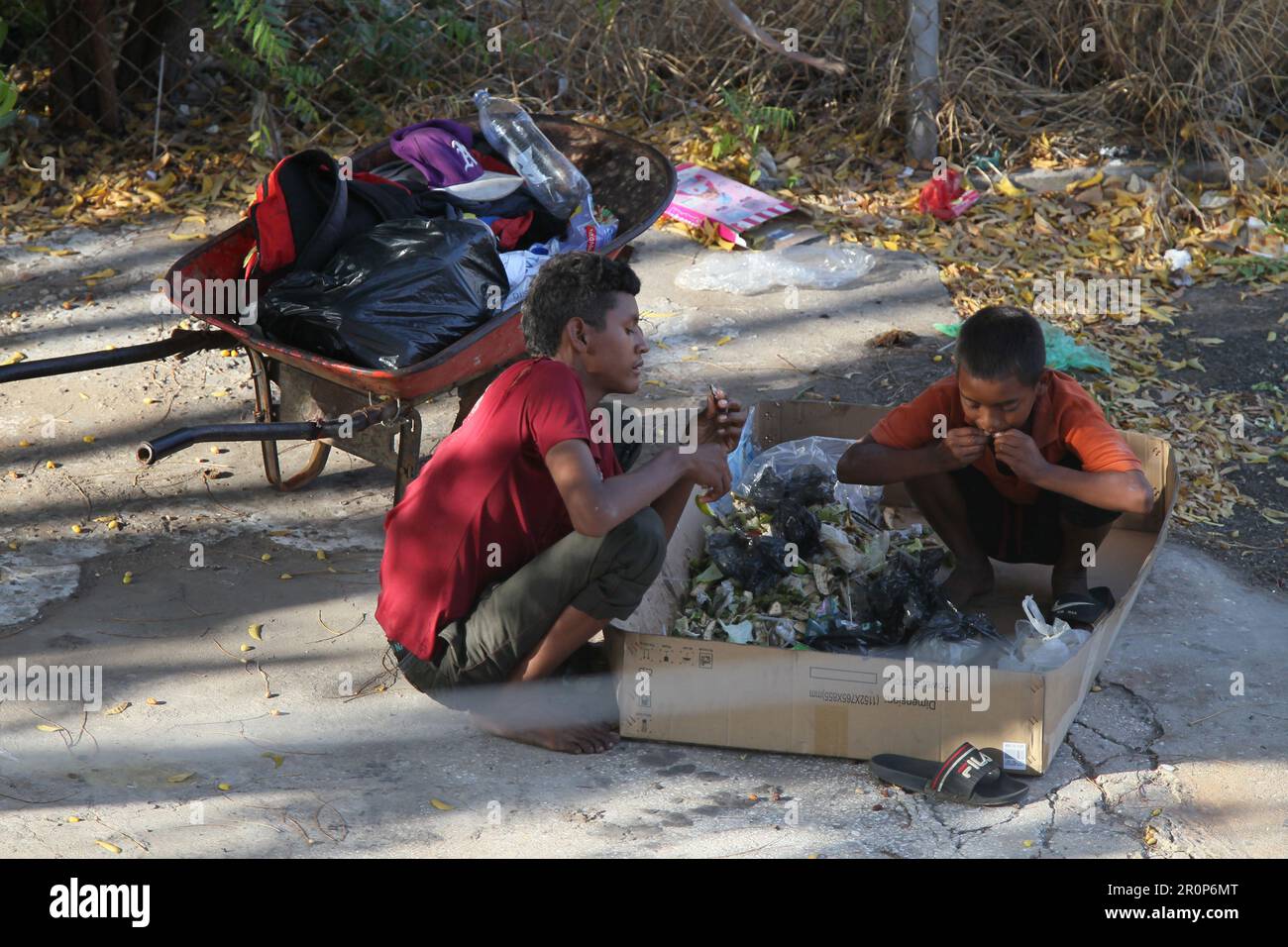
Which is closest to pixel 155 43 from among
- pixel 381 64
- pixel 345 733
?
pixel 381 64

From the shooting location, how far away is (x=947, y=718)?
3199 millimetres

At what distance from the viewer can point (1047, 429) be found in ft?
11.9

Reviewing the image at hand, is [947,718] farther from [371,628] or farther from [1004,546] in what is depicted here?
[371,628]

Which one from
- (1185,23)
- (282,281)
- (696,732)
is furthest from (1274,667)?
(1185,23)

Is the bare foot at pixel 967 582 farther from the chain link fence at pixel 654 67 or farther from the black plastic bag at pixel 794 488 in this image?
the chain link fence at pixel 654 67

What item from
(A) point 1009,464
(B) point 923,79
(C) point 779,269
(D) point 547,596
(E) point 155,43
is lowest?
(D) point 547,596

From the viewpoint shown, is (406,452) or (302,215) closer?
(406,452)

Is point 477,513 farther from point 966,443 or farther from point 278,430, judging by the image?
point 966,443

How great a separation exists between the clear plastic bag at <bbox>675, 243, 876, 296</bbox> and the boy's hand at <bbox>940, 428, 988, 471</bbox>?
2.57 meters

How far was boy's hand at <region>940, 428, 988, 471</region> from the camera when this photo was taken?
3574 millimetres

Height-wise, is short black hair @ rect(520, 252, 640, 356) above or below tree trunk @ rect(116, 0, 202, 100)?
below

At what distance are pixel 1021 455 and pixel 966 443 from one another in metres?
0.15

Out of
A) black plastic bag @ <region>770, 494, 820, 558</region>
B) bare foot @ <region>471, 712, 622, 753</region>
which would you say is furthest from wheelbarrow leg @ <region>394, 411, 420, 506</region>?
black plastic bag @ <region>770, 494, 820, 558</region>

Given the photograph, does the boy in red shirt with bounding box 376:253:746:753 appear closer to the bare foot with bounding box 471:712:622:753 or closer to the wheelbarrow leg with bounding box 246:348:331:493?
the bare foot with bounding box 471:712:622:753
